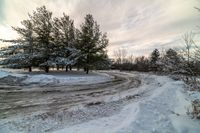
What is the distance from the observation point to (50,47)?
25.3m

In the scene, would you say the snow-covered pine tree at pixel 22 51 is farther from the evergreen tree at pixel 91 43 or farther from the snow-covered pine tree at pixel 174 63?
the snow-covered pine tree at pixel 174 63

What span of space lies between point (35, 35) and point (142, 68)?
37.1m

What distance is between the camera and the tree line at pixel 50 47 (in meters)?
23.8

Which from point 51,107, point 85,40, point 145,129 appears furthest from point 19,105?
point 85,40

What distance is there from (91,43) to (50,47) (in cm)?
632

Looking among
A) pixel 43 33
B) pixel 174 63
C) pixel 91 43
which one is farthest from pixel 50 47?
pixel 174 63

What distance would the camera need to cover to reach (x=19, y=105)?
804 centimetres

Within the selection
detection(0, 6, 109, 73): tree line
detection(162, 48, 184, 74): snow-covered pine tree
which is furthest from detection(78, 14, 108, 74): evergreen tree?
detection(162, 48, 184, 74): snow-covered pine tree

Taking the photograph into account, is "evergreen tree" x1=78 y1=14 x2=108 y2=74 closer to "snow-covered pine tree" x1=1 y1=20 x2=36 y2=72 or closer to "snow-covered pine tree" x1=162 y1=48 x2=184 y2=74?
"snow-covered pine tree" x1=1 y1=20 x2=36 y2=72

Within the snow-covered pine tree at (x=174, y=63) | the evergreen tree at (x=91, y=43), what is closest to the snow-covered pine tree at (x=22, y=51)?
the evergreen tree at (x=91, y=43)

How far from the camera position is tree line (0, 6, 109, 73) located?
23.8 meters

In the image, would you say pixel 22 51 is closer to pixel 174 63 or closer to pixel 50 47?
pixel 50 47

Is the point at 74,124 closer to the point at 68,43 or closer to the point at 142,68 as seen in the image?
the point at 68,43

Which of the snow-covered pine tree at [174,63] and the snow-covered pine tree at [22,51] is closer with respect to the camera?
the snow-covered pine tree at [174,63]
